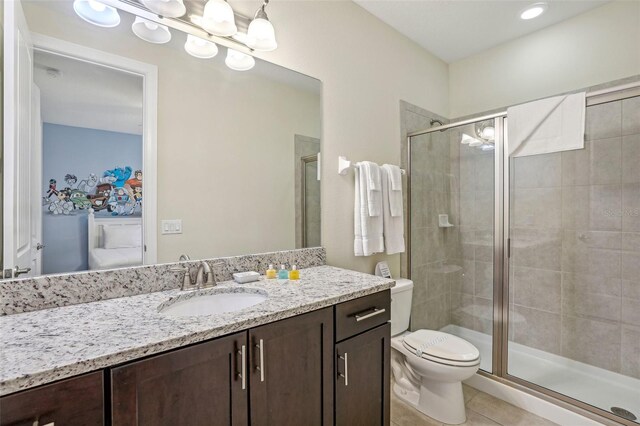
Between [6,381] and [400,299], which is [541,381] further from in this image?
[6,381]

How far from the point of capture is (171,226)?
4.37ft

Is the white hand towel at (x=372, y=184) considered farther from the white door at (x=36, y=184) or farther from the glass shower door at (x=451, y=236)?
the white door at (x=36, y=184)

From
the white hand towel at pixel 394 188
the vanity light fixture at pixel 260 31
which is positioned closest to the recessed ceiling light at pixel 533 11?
the white hand towel at pixel 394 188

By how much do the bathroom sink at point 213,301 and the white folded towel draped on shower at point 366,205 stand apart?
0.86 meters

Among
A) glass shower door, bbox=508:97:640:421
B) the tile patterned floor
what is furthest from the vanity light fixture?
the tile patterned floor

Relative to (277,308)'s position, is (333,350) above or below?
below

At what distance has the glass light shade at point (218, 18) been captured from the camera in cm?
134

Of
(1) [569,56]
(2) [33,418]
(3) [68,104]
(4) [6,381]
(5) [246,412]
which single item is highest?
(1) [569,56]

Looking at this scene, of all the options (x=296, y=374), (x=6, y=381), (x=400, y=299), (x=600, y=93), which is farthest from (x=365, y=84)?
(x=6, y=381)

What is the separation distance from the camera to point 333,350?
119cm

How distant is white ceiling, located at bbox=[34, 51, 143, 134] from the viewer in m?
1.07

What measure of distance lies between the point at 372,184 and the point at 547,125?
3.49 ft

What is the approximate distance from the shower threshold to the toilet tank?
66cm

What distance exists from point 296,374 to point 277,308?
0.26m
